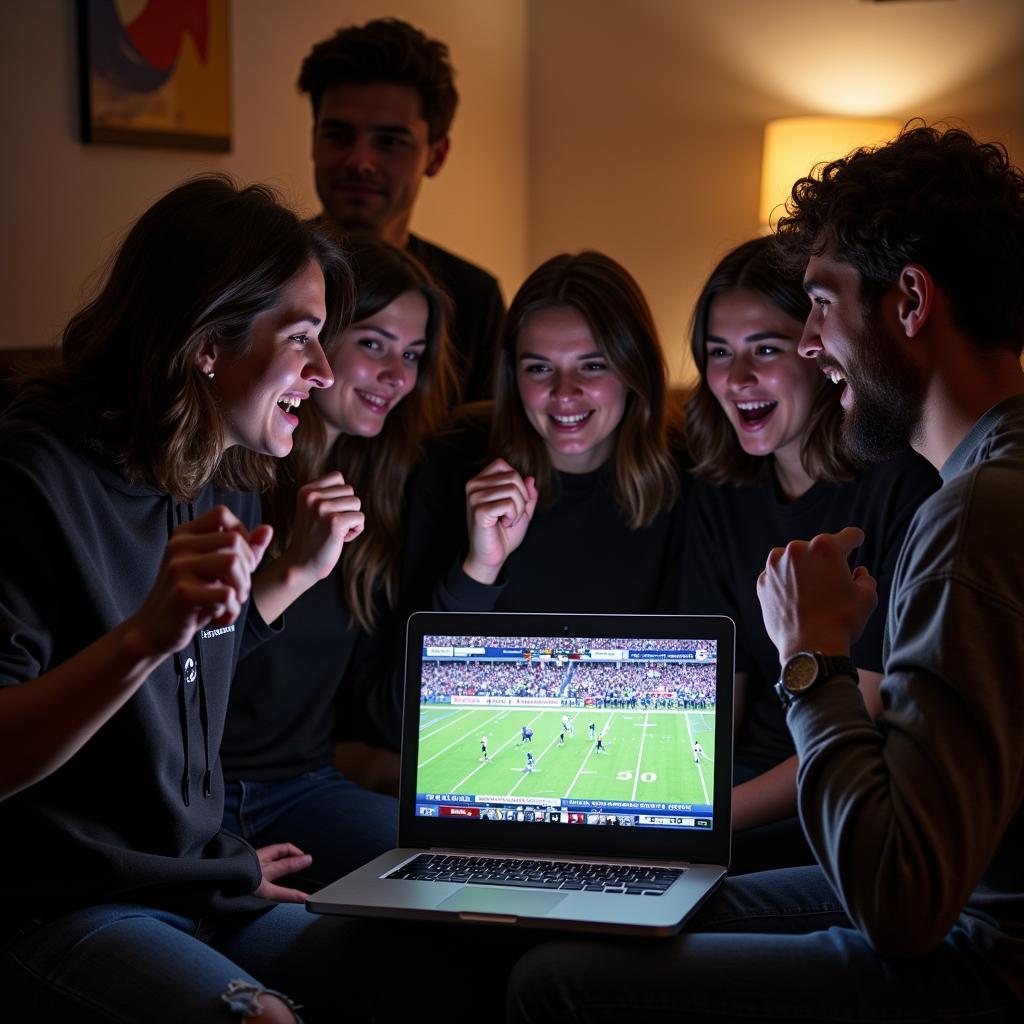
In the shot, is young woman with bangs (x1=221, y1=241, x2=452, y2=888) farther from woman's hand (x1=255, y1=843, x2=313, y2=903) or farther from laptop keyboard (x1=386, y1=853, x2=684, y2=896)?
laptop keyboard (x1=386, y1=853, x2=684, y2=896)

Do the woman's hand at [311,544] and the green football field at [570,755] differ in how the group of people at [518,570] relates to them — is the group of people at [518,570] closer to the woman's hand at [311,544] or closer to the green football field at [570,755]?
the woman's hand at [311,544]

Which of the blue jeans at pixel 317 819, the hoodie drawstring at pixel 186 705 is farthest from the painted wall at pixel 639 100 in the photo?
the hoodie drawstring at pixel 186 705

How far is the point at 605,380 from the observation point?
225cm

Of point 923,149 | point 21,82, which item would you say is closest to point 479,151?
point 21,82

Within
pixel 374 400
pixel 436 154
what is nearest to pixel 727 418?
pixel 374 400

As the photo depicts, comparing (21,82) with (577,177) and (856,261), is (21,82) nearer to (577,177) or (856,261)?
(856,261)

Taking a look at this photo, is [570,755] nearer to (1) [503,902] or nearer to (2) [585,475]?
(1) [503,902]

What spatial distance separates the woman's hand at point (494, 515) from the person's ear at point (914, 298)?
2.79 feet

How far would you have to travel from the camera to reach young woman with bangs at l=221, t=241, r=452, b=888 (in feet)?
6.45

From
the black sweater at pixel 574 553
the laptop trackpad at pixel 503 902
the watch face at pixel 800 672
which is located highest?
the watch face at pixel 800 672

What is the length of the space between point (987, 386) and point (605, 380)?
0.97 m

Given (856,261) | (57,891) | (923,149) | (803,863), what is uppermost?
(923,149)

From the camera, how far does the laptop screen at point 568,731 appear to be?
1.56 meters

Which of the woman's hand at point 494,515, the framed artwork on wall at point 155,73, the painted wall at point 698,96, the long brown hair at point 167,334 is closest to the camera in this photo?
the long brown hair at point 167,334
